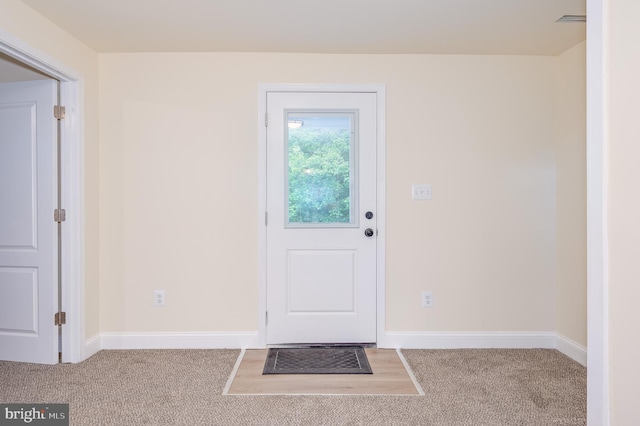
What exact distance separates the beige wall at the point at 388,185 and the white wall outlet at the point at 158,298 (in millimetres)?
41

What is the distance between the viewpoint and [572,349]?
303 centimetres

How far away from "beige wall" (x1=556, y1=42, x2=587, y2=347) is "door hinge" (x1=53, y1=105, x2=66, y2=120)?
3.71 metres

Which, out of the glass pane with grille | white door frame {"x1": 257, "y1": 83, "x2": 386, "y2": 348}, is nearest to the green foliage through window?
the glass pane with grille

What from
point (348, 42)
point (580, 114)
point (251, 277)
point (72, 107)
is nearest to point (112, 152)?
point (72, 107)

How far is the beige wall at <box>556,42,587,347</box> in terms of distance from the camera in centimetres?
295

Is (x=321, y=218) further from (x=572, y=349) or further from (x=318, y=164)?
(x=572, y=349)

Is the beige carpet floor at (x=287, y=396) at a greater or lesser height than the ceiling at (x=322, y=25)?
lesser

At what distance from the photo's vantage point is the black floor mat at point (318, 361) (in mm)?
2773

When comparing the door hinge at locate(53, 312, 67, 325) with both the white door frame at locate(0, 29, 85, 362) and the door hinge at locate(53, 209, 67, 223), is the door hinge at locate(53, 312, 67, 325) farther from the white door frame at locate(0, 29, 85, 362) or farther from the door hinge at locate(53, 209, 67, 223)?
the door hinge at locate(53, 209, 67, 223)

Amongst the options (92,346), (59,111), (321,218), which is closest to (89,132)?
(59,111)

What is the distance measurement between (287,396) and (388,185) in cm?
170

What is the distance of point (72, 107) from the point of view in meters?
2.93

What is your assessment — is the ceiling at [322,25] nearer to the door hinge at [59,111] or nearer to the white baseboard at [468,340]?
the door hinge at [59,111]
